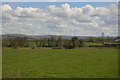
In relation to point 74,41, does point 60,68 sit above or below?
below

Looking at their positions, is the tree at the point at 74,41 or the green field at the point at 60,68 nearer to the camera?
the green field at the point at 60,68

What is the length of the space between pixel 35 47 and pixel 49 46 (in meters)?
5.17

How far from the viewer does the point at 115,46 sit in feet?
156

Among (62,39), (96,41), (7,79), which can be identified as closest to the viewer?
(7,79)

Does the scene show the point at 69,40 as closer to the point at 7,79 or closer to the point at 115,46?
the point at 115,46

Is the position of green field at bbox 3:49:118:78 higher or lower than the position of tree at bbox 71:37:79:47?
lower

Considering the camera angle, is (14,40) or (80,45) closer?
(14,40)

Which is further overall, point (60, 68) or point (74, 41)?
point (74, 41)

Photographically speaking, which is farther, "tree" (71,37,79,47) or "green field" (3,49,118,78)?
"tree" (71,37,79,47)

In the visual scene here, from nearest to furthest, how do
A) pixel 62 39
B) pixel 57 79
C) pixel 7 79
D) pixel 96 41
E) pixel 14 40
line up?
1. pixel 7 79
2. pixel 57 79
3. pixel 14 40
4. pixel 62 39
5. pixel 96 41

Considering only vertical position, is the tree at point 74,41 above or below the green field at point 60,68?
above

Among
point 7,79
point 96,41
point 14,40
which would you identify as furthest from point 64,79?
point 96,41

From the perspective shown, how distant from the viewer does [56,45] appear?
169ft

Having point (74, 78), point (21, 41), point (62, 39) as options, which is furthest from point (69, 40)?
point (74, 78)
